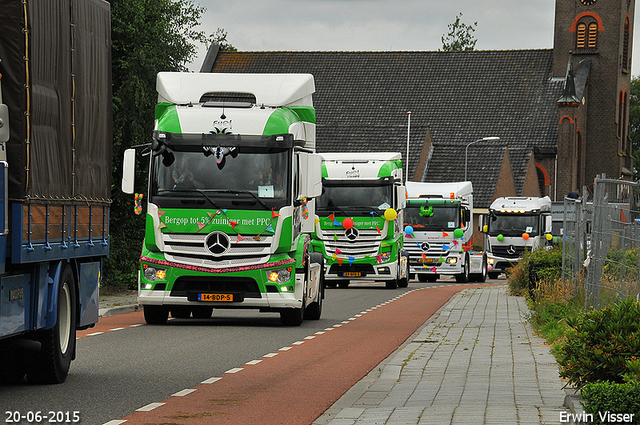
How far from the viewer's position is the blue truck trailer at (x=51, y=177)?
9516mm

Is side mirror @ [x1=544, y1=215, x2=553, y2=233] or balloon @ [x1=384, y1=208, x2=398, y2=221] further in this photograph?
side mirror @ [x1=544, y1=215, x2=553, y2=233]

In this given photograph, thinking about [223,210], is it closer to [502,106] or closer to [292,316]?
[292,316]

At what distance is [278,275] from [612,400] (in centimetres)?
1077

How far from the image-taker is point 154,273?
57.7ft

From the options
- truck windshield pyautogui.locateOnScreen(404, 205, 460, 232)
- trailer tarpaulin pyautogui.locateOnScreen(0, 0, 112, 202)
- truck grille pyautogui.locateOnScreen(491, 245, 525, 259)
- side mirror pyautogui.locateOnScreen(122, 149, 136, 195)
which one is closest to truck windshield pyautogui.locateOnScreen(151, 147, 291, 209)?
side mirror pyautogui.locateOnScreen(122, 149, 136, 195)

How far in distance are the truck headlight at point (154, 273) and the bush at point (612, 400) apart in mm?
11193

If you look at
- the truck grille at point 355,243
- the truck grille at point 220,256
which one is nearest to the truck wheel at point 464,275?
the truck grille at point 355,243

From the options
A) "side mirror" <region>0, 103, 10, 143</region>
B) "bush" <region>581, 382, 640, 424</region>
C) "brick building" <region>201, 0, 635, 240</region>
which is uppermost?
"brick building" <region>201, 0, 635, 240</region>

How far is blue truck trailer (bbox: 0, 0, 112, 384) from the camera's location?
9.52 metres

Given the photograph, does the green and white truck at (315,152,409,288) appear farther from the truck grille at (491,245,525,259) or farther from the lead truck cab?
the truck grille at (491,245,525,259)

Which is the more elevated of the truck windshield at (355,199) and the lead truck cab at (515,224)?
the truck windshield at (355,199)

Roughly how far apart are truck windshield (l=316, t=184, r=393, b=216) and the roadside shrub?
2288 cm

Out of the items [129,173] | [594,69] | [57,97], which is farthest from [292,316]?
[594,69]

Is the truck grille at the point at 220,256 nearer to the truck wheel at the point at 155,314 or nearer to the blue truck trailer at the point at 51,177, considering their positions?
the truck wheel at the point at 155,314
